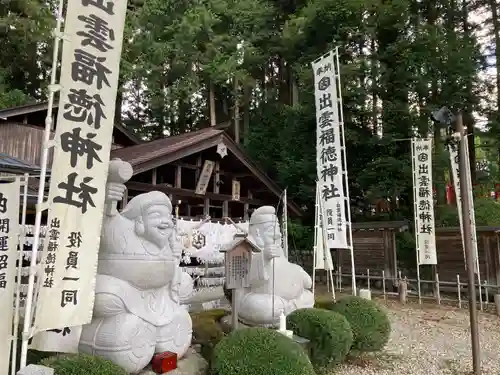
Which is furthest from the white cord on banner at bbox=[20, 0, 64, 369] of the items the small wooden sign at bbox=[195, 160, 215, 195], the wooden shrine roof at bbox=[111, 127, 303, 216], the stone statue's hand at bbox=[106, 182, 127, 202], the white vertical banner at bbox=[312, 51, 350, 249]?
the small wooden sign at bbox=[195, 160, 215, 195]

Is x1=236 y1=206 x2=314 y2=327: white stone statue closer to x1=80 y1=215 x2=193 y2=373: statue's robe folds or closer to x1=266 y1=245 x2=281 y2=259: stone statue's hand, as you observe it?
x1=266 y1=245 x2=281 y2=259: stone statue's hand

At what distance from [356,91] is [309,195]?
4.56 m

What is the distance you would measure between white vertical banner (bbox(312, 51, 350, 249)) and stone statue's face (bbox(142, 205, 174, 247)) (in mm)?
4232

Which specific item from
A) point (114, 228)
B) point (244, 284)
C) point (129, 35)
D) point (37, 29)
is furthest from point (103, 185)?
point (129, 35)

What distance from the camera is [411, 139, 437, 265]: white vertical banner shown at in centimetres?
1237

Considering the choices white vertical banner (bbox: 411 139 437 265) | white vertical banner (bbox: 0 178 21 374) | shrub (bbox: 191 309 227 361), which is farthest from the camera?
white vertical banner (bbox: 411 139 437 265)

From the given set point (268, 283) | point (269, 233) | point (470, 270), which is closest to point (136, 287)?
point (268, 283)

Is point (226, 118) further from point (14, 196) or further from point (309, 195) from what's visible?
point (14, 196)

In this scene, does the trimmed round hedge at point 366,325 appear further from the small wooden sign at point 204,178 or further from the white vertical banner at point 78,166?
the small wooden sign at point 204,178

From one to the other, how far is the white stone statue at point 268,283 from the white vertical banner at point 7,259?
3.62m

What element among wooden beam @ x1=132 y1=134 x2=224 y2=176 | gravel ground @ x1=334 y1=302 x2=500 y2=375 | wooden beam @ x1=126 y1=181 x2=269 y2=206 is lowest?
gravel ground @ x1=334 y1=302 x2=500 y2=375

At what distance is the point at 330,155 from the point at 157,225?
468 cm

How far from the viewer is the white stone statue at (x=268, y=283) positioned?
684 cm

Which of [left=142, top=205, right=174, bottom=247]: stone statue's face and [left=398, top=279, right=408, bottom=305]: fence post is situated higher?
[left=142, top=205, right=174, bottom=247]: stone statue's face
